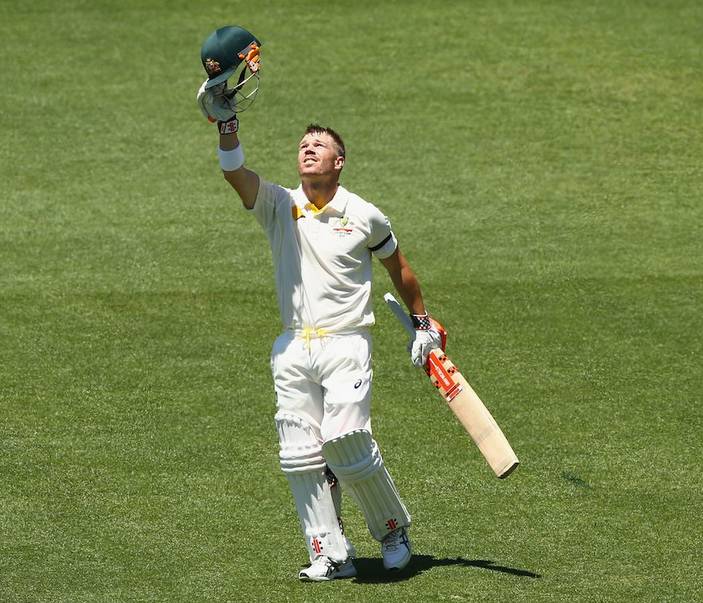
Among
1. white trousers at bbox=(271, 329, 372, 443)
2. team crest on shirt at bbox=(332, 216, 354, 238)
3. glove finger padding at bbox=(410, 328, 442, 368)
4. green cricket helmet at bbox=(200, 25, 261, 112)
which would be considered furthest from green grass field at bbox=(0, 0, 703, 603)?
green cricket helmet at bbox=(200, 25, 261, 112)

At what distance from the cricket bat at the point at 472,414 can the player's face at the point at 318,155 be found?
1130 mm

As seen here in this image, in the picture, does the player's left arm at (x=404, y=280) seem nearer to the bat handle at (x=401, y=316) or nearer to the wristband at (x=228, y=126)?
the bat handle at (x=401, y=316)

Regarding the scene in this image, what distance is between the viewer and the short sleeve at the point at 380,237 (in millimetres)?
7703

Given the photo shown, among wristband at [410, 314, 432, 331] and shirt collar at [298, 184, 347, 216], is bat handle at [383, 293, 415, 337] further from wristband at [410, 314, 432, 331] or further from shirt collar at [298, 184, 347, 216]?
shirt collar at [298, 184, 347, 216]

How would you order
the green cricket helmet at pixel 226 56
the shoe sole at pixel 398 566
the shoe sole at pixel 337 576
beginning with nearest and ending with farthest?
the green cricket helmet at pixel 226 56 < the shoe sole at pixel 337 576 < the shoe sole at pixel 398 566

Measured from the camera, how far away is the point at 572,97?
15.7m

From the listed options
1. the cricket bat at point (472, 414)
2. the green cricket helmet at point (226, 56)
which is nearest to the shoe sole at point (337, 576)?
the cricket bat at point (472, 414)

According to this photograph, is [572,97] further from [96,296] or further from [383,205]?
[96,296]

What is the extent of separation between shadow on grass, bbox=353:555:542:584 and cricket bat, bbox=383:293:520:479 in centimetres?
49

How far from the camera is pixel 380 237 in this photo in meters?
7.73

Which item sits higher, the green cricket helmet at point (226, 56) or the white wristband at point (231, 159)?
the green cricket helmet at point (226, 56)

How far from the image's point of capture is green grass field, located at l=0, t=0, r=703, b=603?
26.9 feet

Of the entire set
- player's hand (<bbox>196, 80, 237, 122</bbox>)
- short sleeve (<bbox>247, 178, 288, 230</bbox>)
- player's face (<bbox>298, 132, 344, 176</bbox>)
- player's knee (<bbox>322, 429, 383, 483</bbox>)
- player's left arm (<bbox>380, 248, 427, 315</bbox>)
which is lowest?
player's knee (<bbox>322, 429, 383, 483</bbox>)

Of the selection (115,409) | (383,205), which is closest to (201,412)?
(115,409)
